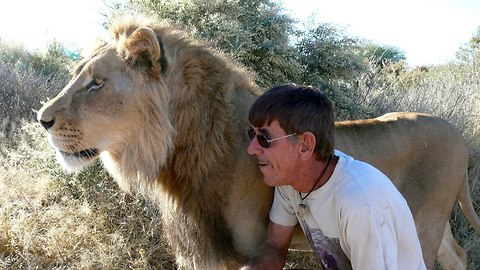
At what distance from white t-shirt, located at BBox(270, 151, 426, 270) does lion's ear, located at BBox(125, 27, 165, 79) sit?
3.01ft

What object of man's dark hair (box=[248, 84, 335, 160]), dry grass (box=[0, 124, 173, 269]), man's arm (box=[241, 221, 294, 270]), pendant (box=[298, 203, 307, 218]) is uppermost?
man's dark hair (box=[248, 84, 335, 160])

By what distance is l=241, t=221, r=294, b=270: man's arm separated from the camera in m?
2.45

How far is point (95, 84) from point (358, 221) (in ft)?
4.68

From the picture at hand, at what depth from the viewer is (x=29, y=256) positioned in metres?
3.92

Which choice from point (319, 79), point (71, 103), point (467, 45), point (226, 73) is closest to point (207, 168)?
point (226, 73)

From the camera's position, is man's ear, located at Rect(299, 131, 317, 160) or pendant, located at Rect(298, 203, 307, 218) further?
pendant, located at Rect(298, 203, 307, 218)

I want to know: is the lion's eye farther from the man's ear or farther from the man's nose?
the man's ear

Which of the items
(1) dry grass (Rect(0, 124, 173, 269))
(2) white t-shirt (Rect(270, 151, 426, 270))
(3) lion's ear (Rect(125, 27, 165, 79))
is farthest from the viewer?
(1) dry grass (Rect(0, 124, 173, 269))

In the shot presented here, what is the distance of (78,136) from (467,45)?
12102 mm

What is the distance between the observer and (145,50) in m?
2.49

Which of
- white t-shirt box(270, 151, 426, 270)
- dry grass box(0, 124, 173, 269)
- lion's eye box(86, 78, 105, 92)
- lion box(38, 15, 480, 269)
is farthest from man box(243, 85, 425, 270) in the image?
dry grass box(0, 124, 173, 269)

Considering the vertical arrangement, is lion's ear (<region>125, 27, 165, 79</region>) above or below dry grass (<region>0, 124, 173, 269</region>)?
above

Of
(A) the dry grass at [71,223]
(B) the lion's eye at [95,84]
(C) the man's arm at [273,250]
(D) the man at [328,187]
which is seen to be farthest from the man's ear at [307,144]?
(A) the dry grass at [71,223]

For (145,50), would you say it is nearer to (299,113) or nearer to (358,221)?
(299,113)
